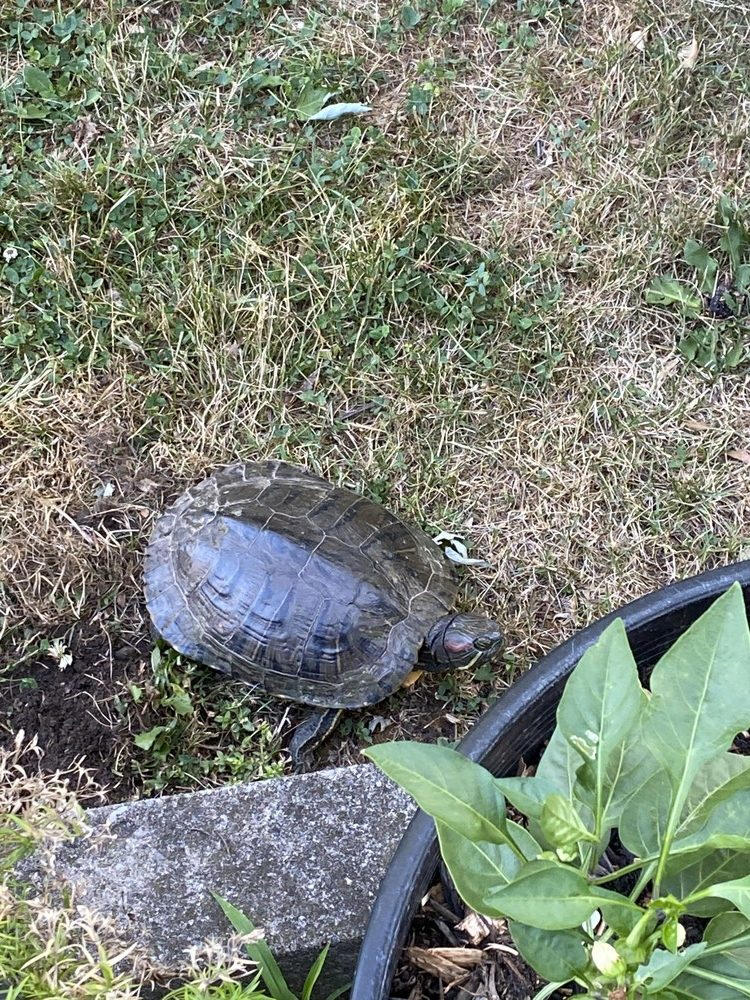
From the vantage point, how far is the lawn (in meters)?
→ 2.19

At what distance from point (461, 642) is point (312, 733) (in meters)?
0.43

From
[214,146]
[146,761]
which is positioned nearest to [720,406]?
[214,146]

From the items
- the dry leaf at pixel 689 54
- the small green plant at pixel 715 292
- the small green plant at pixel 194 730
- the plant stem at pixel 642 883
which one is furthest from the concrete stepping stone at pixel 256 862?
the dry leaf at pixel 689 54

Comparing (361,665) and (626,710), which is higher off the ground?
(626,710)

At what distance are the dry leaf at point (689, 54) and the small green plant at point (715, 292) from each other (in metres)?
0.46

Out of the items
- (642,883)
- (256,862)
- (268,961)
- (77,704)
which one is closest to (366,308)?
(77,704)

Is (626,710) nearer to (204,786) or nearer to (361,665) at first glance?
(361,665)

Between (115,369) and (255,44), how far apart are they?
1.11 m

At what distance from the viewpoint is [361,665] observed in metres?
2.04

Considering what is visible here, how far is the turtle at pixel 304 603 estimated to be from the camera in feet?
6.57

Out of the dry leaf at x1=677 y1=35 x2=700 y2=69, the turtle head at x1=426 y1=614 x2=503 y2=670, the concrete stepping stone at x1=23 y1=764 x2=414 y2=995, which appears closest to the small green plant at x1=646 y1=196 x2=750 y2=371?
the dry leaf at x1=677 y1=35 x2=700 y2=69

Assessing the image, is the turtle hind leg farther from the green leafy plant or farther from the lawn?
the green leafy plant

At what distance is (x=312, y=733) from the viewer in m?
2.09

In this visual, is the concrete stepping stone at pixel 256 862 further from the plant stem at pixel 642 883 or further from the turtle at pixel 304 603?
the plant stem at pixel 642 883
